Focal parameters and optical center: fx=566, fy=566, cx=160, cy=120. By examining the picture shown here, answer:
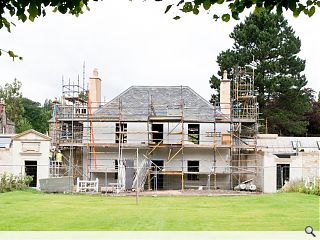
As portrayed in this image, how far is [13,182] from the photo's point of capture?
3275 centimetres

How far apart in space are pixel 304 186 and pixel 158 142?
11792mm

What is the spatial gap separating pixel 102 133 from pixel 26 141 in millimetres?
5501

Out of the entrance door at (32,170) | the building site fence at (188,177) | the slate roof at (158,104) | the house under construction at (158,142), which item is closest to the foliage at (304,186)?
the building site fence at (188,177)

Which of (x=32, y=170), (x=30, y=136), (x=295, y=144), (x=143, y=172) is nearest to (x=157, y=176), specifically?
(x=143, y=172)

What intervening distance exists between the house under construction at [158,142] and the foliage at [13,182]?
12.9 feet

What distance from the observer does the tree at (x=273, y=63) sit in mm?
55128

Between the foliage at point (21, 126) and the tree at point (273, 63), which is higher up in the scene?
the tree at point (273, 63)

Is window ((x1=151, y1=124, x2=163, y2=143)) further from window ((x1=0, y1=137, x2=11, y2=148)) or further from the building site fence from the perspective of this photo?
window ((x1=0, y1=137, x2=11, y2=148))

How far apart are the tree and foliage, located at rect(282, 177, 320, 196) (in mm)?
23313

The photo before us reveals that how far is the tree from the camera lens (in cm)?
5513

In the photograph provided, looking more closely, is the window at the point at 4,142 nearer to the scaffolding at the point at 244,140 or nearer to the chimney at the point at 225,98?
the chimney at the point at 225,98

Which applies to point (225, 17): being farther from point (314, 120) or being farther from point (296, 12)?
point (314, 120)

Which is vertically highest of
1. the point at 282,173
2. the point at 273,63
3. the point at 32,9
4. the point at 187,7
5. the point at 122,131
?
the point at 273,63
